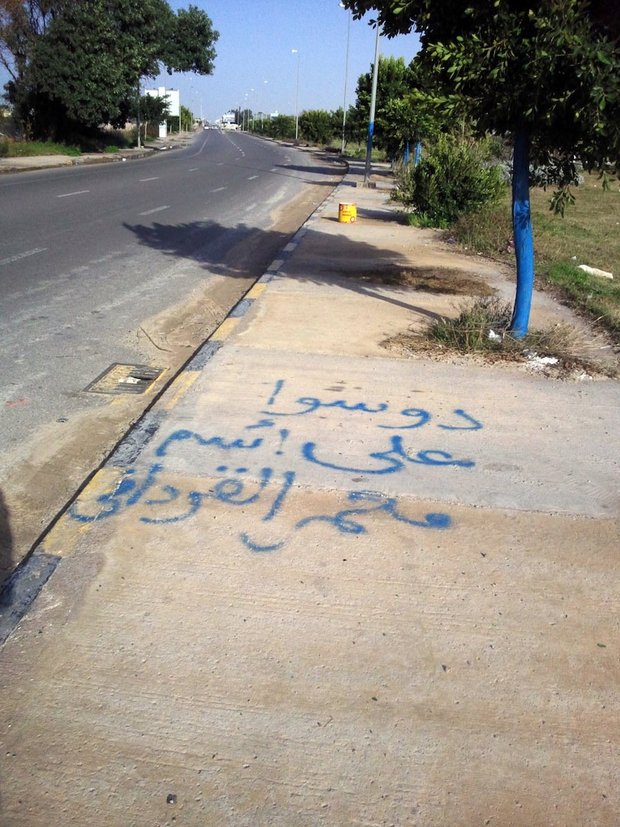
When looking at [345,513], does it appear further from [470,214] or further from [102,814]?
[470,214]

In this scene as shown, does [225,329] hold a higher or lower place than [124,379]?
higher

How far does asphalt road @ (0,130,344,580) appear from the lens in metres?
4.87

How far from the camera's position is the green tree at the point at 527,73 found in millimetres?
5164

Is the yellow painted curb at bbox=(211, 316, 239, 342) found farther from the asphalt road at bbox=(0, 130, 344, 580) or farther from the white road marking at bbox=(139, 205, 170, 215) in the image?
the white road marking at bbox=(139, 205, 170, 215)

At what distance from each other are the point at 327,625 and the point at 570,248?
512 inches

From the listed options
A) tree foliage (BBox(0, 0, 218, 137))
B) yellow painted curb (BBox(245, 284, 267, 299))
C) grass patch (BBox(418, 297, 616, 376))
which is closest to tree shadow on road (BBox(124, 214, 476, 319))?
yellow painted curb (BBox(245, 284, 267, 299))

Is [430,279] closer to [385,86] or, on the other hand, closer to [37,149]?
[385,86]

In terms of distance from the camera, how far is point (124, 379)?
238 inches

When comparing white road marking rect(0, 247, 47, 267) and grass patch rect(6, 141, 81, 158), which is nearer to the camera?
white road marking rect(0, 247, 47, 267)

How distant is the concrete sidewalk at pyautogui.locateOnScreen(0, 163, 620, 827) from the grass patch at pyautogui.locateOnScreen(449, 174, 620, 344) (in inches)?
130

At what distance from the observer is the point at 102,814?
7.27ft

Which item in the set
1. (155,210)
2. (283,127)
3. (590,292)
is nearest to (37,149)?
(155,210)

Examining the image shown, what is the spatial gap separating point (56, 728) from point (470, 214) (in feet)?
46.6

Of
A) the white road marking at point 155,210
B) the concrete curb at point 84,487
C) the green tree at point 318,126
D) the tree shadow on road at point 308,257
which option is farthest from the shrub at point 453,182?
the green tree at point 318,126
